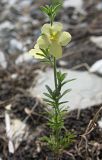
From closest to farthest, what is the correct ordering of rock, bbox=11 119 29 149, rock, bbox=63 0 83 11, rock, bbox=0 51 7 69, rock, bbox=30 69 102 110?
rock, bbox=11 119 29 149
rock, bbox=30 69 102 110
rock, bbox=0 51 7 69
rock, bbox=63 0 83 11

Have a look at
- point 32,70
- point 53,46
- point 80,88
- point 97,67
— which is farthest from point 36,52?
point 32,70

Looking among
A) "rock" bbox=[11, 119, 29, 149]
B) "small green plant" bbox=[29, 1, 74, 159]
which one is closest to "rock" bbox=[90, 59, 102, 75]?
"rock" bbox=[11, 119, 29, 149]

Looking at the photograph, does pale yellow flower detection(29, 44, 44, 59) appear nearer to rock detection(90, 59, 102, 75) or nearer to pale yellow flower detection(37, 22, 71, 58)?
pale yellow flower detection(37, 22, 71, 58)

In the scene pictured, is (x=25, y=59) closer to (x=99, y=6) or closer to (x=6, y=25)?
(x=6, y=25)

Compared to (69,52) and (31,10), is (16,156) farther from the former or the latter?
(31,10)

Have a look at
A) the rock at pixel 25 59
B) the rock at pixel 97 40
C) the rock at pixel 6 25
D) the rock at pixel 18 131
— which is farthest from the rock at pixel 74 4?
the rock at pixel 18 131

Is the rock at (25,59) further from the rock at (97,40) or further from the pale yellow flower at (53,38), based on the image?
the pale yellow flower at (53,38)
